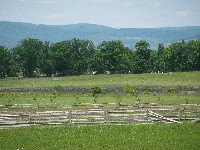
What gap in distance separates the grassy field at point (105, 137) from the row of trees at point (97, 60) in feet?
286

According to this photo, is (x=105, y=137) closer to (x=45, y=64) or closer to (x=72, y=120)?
(x=72, y=120)

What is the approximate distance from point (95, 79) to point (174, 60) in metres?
47.0

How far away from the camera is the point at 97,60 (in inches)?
4572

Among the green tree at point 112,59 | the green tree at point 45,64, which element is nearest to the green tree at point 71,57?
the green tree at point 45,64

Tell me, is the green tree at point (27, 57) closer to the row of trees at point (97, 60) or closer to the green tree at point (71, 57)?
the row of trees at point (97, 60)

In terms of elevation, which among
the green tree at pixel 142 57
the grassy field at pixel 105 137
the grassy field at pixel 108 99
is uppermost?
the green tree at pixel 142 57

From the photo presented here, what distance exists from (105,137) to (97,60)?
93.9 meters

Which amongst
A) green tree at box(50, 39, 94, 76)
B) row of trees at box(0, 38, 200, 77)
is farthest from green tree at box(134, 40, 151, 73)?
green tree at box(50, 39, 94, 76)

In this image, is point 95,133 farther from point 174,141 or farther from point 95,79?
point 95,79

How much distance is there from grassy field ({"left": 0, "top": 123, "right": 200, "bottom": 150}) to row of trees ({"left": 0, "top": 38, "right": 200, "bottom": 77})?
87192 mm

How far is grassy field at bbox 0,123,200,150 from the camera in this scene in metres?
20.6

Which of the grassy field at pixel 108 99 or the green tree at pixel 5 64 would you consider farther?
the green tree at pixel 5 64

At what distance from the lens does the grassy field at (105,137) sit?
810 inches

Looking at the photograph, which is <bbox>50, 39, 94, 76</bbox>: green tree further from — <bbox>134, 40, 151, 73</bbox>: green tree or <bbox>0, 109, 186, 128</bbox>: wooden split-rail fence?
<bbox>0, 109, 186, 128</bbox>: wooden split-rail fence
